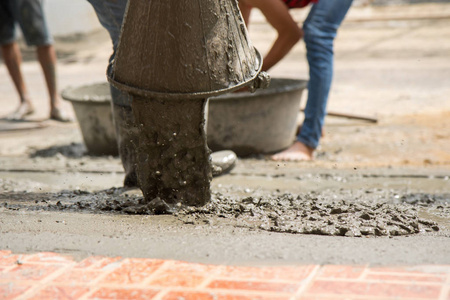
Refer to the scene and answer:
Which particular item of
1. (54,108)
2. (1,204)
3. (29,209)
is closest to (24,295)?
(29,209)

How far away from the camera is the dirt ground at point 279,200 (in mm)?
2266

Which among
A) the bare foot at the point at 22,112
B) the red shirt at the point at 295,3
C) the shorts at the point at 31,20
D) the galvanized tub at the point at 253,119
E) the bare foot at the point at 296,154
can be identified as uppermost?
the red shirt at the point at 295,3

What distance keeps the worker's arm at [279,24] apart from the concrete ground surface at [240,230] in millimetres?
743

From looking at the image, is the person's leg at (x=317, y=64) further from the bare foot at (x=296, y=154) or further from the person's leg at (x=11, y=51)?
the person's leg at (x=11, y=51)

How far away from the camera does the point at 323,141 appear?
4840 millimetres

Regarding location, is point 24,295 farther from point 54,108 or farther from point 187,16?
point 54,108

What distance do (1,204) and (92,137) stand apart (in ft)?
5.12

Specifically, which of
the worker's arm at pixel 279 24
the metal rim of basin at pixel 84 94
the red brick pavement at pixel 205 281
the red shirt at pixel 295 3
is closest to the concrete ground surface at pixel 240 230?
the red brick pavement at pixel 205 281

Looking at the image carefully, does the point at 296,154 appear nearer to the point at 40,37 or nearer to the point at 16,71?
the point at 40,37

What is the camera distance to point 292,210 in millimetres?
2717

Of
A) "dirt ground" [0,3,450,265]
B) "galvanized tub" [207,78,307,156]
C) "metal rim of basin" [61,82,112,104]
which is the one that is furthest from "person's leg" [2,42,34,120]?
"galvanized tub" [207,78,307,156]

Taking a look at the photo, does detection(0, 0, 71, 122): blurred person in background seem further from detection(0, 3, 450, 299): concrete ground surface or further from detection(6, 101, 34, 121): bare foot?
detection(0, 3, 450, 299): concrete ground surface

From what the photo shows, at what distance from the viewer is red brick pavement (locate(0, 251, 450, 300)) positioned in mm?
1899

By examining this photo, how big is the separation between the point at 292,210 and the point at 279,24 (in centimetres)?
134
